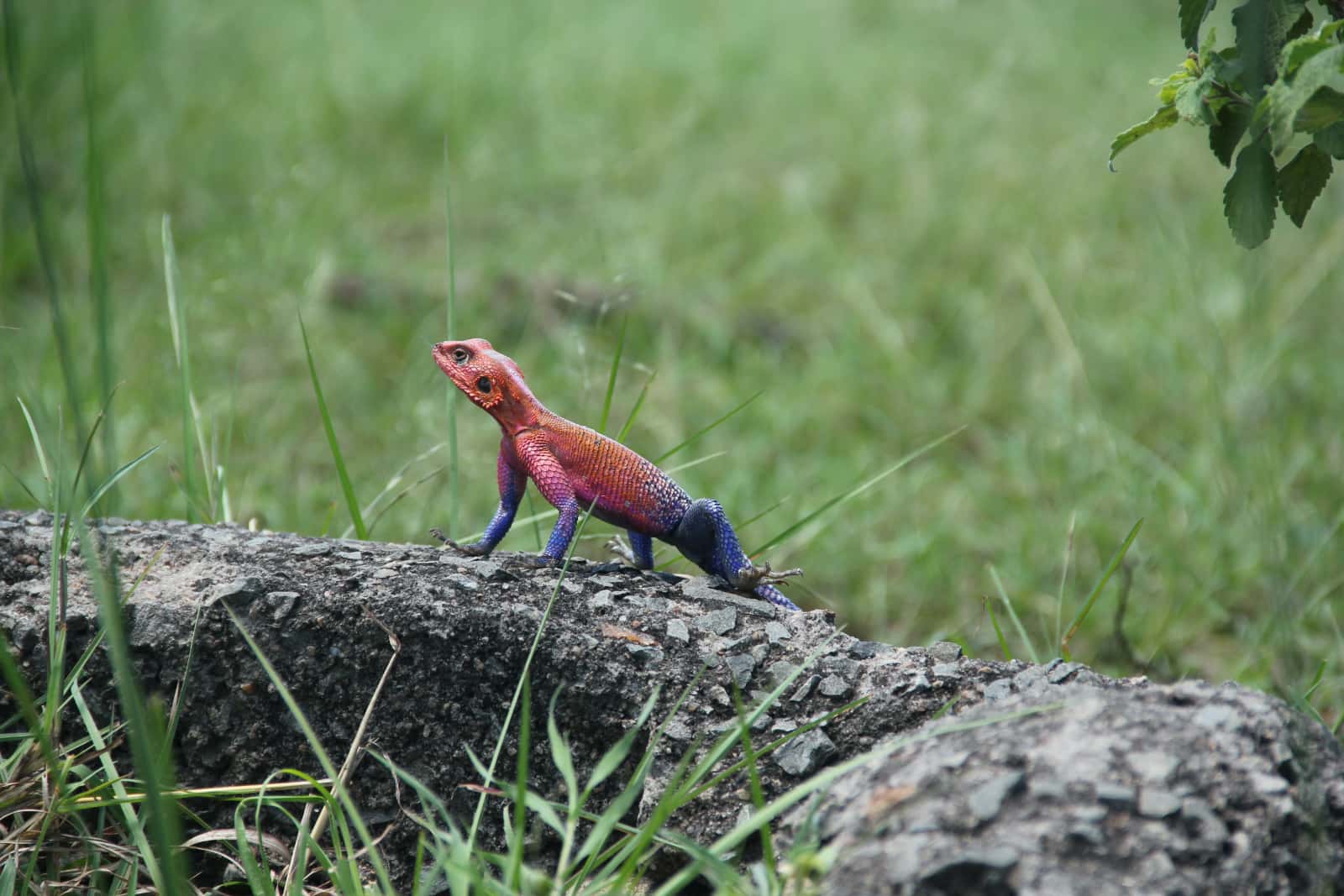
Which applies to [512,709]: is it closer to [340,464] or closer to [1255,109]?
[340,464]

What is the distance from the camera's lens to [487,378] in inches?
80.3

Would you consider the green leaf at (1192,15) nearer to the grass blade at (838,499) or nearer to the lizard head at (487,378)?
the grass blade at (838,499)

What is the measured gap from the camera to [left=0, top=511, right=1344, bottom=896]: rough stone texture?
4.36 feet

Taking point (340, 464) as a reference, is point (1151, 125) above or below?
above

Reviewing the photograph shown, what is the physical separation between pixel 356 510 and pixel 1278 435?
11.3 ft

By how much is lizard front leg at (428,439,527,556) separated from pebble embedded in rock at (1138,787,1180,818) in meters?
1.12

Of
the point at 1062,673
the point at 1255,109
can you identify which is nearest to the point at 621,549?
the point at 1062,673

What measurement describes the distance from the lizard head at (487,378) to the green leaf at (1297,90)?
3.92ft

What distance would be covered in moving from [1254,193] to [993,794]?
0.96 m

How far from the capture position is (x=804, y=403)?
4746mm

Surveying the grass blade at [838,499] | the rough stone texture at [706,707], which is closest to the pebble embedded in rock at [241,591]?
the rough stone texture at [706,707]

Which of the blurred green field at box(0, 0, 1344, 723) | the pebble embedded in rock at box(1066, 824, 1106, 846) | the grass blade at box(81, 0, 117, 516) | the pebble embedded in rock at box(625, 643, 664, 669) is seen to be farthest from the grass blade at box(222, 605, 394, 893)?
the pebble embedded in rock at box(1066, 824, 1106, 846)

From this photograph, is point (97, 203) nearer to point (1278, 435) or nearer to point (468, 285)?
point (468, 285)

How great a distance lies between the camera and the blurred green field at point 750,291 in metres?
3.67
